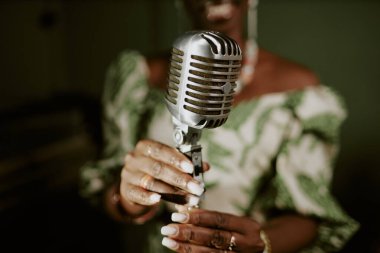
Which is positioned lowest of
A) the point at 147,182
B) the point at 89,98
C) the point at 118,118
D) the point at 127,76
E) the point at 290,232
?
the point at 89,98

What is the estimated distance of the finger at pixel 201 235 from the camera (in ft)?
2.23

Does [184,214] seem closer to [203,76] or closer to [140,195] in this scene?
[140,195]

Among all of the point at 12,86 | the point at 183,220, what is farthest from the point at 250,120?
the point at 12,86

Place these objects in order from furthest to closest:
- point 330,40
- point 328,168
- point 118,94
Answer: point 330,40
point 118,94
point 328,168

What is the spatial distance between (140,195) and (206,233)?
148mm

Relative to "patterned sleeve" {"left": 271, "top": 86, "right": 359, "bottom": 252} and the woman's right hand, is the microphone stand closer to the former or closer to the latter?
the woman's right hand

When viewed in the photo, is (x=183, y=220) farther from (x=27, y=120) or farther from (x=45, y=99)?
(x=45, y=99)

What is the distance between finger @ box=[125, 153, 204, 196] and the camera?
67cm

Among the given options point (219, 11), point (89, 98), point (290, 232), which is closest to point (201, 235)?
point (290, 232)

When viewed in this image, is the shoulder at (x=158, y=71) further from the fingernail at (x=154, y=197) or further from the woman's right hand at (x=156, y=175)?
the fingernail at (x=154, y=197)

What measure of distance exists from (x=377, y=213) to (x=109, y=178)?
1394 mm

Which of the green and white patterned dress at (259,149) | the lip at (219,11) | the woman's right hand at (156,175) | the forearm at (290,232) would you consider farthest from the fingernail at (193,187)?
the lip at (219,11)

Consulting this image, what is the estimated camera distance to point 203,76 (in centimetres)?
61

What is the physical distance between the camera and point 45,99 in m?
2.58
